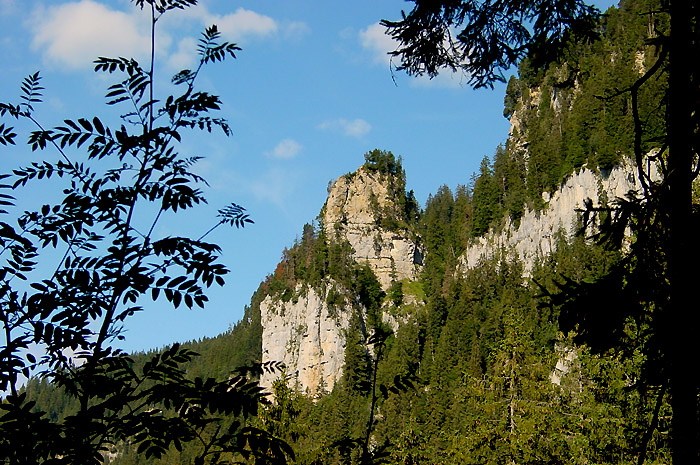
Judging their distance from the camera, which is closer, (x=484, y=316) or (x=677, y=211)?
(x=677, y=211)

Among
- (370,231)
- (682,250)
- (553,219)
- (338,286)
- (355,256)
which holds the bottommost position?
(682,250)

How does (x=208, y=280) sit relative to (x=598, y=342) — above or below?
above

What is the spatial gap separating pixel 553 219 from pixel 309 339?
1488 inches

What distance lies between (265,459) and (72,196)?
1753 millimetres

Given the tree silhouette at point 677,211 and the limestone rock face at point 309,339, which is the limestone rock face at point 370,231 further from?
the tree silhouette at point 677,211

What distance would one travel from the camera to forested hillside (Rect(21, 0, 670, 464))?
1272cm

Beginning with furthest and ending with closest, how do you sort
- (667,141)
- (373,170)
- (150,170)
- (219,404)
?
1. (373,170)
2. (667,141)
3. (150,170)
4. (219,404)

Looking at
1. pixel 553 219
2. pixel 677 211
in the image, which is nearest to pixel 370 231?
pixel 553 219

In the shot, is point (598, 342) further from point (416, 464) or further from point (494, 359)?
point (416, 464)

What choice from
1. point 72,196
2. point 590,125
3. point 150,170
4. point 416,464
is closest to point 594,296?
point 150,170

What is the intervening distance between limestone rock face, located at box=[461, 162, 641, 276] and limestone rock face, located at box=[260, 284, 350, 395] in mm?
22271

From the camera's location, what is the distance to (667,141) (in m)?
3.93

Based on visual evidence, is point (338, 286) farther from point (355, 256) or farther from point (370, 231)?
point (370, 231)

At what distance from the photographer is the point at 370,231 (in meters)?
100
